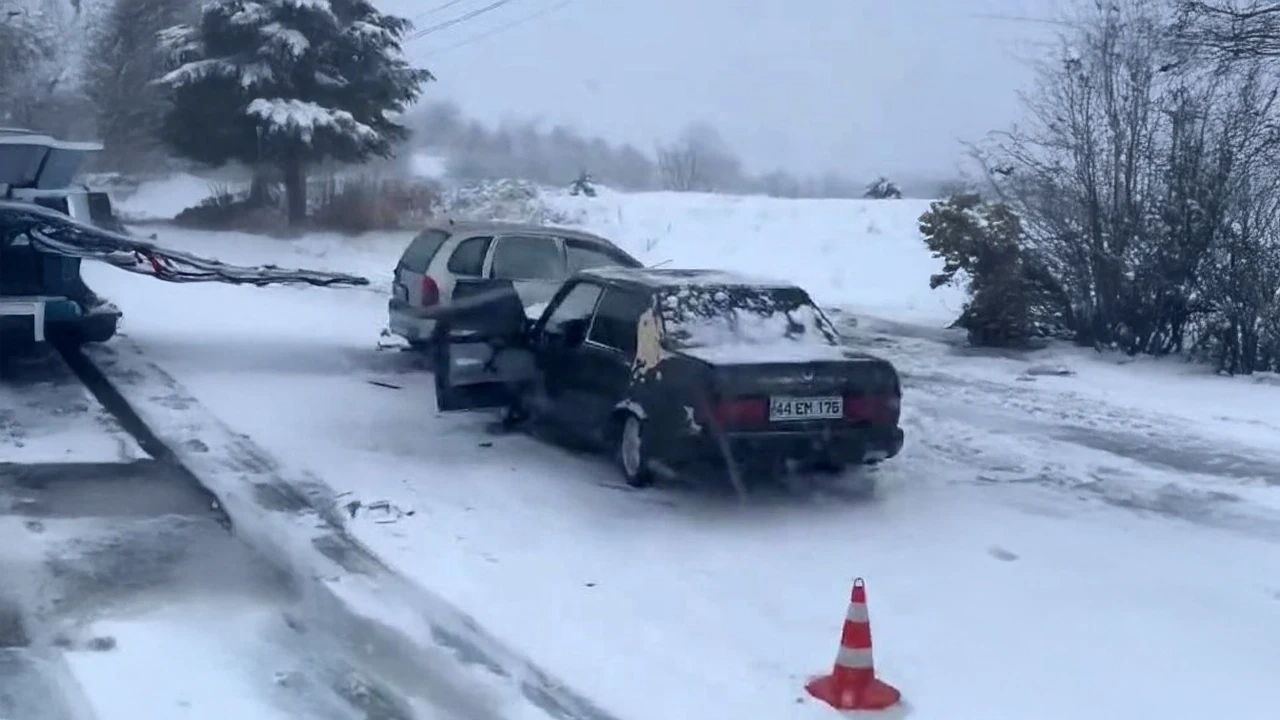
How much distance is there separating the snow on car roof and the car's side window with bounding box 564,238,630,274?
4.29m

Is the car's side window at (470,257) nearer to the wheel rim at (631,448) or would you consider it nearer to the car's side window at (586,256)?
the car's side window at (586,256)

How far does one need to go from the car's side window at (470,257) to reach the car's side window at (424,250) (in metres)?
0.28

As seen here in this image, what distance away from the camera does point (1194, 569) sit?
8.42 metres

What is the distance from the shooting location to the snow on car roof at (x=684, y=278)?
10367 mm

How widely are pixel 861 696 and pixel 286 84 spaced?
31270 mm

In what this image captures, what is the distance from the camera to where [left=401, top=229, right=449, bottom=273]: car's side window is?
15.5 m

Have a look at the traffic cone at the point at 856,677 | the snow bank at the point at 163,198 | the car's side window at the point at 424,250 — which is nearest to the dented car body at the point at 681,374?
the traffic cone at the point at 856,677

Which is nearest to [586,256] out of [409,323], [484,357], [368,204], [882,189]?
[409,323]

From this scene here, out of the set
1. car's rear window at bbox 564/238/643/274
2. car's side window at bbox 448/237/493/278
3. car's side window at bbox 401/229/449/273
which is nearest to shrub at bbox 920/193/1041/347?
car's rear window at bbox 564/238/643/274

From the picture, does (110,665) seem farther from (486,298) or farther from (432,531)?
(486,298)

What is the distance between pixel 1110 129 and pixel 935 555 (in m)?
10.4

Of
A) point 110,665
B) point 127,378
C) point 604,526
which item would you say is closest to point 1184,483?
point 604,526

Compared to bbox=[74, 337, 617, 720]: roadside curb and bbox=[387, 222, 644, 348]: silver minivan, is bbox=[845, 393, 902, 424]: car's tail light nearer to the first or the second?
bbox=[74, 337, 617, 720]: roadside curb

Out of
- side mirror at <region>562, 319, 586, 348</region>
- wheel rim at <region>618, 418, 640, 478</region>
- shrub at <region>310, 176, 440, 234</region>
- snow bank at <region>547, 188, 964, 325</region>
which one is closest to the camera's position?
wheel rim at <region>618, 418, 640, 478</region>
